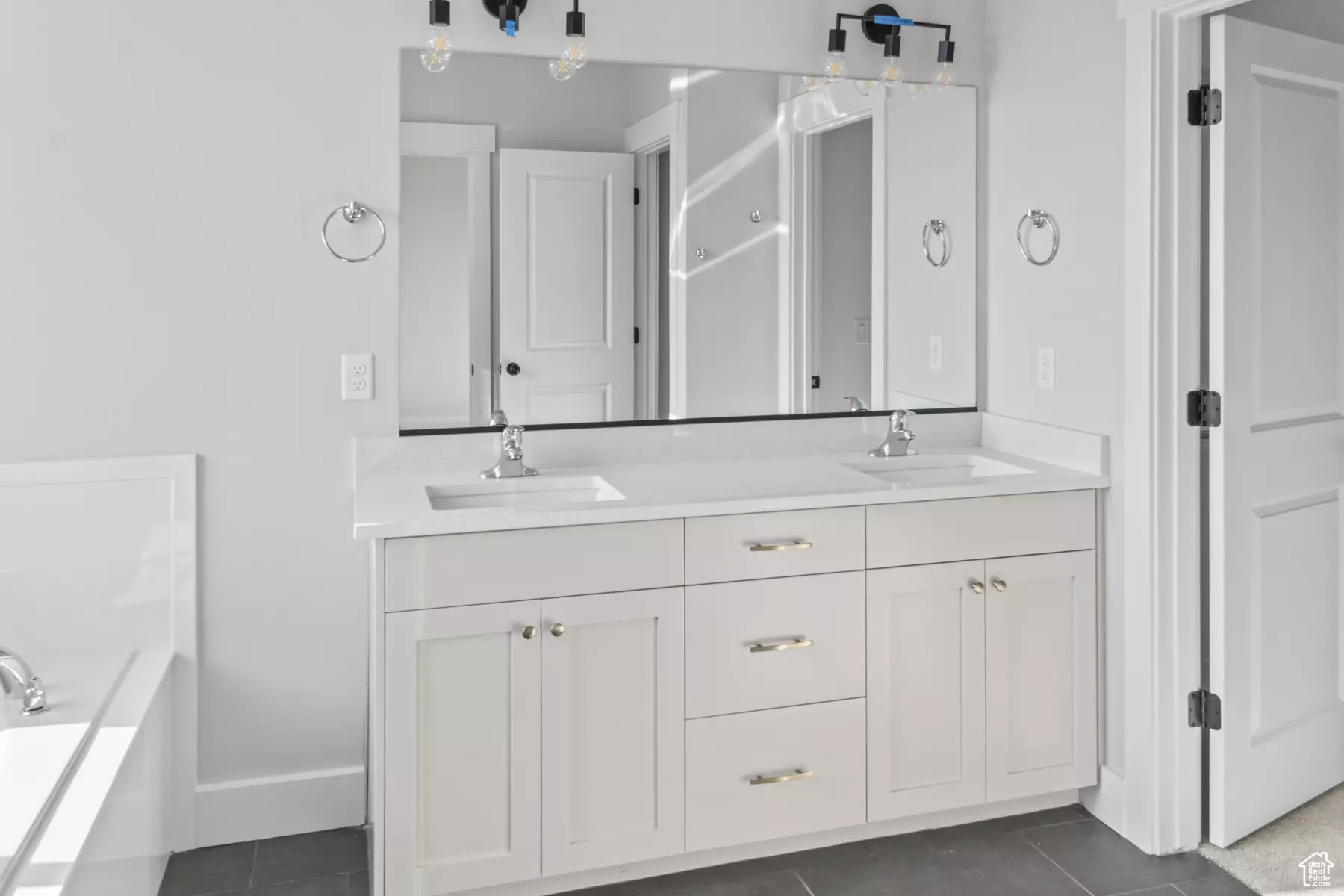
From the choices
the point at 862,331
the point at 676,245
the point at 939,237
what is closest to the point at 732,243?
the point at 676,245

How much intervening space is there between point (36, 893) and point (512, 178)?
5.75ft

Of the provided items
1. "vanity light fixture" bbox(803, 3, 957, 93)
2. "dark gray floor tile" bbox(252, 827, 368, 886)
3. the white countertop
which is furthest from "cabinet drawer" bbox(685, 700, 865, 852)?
"vanity light fixture" bbox(803, 3, 957, 93)

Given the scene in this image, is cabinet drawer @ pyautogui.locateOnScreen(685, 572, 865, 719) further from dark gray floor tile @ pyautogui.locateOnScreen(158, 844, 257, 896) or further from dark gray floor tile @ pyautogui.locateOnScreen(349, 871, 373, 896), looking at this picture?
dark gray floor tile @ pyautogui.locateOnScreen(158, 844, 257, 896)

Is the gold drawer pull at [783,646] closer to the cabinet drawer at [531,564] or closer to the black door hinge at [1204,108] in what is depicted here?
the cabinet drawer at [531,564]

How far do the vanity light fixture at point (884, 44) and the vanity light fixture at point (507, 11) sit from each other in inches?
29.4

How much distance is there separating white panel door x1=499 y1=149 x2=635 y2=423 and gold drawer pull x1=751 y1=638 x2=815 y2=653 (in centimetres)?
73

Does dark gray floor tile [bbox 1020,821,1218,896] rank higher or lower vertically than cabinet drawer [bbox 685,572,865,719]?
lower

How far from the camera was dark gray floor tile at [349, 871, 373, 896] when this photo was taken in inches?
89.4

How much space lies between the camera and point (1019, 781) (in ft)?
8.19

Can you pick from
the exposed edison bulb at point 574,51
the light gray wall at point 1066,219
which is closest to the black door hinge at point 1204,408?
the light gray wall at point 1066,219

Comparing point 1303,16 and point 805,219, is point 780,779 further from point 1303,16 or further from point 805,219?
point 1303,16

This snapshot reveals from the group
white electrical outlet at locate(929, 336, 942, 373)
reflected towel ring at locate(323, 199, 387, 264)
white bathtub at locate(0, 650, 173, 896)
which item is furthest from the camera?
white electrical outlet at locate(929, 336, 942, 373)

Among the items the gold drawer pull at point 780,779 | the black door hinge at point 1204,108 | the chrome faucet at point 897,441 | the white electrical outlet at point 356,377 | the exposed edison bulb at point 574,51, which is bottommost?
the gold drawer pull at point 780,779

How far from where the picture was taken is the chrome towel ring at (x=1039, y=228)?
2641mm
